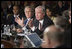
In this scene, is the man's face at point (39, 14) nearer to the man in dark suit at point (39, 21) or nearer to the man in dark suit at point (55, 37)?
the man in dark suit at point (39, 21)

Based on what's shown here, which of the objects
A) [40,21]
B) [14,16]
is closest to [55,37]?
[40,21]

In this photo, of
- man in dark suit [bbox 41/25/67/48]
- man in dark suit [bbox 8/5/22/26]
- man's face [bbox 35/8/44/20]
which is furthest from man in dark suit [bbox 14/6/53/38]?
man in dark suit [bbox 41/25/67/48]

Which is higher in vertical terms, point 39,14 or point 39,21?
point 39,14

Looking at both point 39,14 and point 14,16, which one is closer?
point 39,14

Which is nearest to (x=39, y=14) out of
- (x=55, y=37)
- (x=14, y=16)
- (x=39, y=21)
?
(x=39, y=21)

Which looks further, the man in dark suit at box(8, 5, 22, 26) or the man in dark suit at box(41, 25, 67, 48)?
the man in dark suit at box(8, 5, 22, 26)

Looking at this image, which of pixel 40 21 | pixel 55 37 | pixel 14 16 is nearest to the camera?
pixel 55 37

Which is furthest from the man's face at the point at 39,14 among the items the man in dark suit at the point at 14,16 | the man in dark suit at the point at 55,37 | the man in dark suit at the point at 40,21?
the man in dark suit at the point at 55,37

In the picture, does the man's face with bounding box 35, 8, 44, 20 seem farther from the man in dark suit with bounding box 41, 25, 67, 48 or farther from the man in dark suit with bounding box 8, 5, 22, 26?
the man in dark suit with bounding box 41, 25, 67, 48

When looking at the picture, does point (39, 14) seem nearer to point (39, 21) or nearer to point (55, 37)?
point (39, 21)

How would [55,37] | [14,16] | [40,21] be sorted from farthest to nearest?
[14,16], [40,21], [55,37]

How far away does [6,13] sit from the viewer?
382 cm

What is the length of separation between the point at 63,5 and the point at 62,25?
4.85 ft

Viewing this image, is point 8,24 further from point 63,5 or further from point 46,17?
point 63,5
